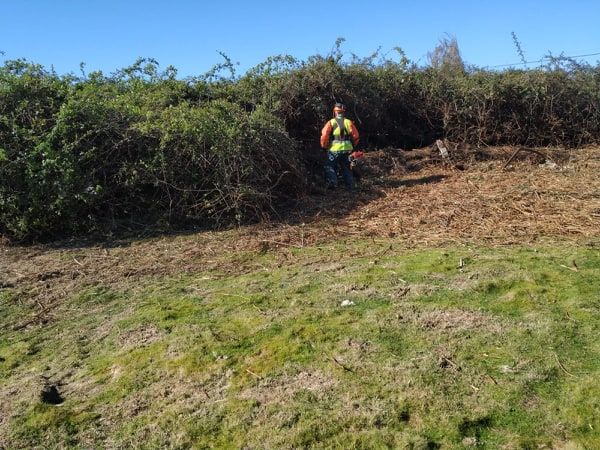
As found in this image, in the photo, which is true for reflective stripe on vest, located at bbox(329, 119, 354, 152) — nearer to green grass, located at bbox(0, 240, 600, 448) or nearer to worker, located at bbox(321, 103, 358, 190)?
worker, located at bbox(321, 103, 358, 190)

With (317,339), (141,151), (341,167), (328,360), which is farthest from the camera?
(341,167)

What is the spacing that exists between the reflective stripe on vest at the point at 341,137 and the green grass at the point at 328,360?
520cm

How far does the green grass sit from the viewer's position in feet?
11.3

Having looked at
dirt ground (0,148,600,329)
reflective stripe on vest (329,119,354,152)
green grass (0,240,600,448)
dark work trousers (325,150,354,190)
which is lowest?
green grass (0,240,600,448)

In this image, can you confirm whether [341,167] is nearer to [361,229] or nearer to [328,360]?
[361,229]

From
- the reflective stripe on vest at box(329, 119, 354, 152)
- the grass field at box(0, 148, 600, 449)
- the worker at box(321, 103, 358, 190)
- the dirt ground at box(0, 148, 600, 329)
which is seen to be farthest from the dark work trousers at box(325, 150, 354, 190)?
the grass field at box(0, 148, 600, 449)

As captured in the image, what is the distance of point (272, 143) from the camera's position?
10234 millimetres

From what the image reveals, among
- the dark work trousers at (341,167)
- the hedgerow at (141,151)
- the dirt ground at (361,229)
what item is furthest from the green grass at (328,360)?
the dark work trousers at (341,167)

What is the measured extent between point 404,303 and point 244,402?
1951mm

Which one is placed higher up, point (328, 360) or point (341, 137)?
point (341, 137)

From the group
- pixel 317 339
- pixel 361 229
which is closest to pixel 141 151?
pixel 361 229

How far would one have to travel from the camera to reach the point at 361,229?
8.53 meters

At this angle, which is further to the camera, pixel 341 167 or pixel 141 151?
pixel 341 167

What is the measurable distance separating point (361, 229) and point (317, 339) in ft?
13.4
